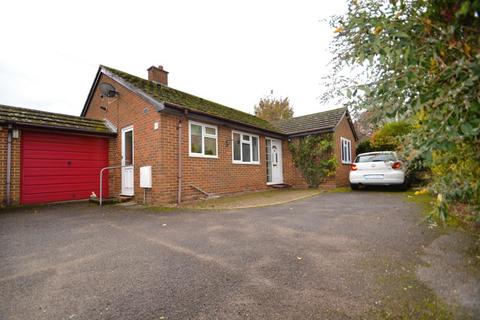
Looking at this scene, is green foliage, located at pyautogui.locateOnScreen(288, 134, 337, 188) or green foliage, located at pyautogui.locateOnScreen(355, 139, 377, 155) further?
green foliage, located at pyautogui.locateOnScreen(355, 139, 377, 155)

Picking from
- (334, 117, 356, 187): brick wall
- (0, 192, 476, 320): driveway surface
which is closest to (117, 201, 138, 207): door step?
(0, 192, 476, 320): driveway surface

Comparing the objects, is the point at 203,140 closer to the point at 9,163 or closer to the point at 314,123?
the point at 9,163

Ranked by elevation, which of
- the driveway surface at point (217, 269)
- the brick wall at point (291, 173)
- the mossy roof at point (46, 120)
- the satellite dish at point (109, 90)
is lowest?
the driveway surface at point (217, 269)

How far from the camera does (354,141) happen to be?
16.5 meters

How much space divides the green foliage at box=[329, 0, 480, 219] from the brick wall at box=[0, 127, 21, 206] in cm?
969

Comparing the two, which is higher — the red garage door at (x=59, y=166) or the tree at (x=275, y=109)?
the tree at (x=275, y=109)

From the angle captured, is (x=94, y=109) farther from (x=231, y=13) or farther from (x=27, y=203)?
(x=231, y=13)

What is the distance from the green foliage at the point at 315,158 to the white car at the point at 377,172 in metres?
1.72

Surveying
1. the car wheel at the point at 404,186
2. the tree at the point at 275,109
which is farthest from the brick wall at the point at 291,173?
the tree at the point at 275,109

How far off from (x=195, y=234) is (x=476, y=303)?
3.52 metres

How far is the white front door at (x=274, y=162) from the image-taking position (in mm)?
12680

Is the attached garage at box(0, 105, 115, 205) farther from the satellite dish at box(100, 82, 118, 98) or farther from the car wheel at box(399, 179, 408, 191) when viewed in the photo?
the car wheel at box(399, 179, 408, 191)

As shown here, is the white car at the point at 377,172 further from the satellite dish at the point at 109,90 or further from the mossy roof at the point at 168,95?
the satellite dish at the point at 109,90

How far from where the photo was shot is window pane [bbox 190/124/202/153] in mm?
8398
